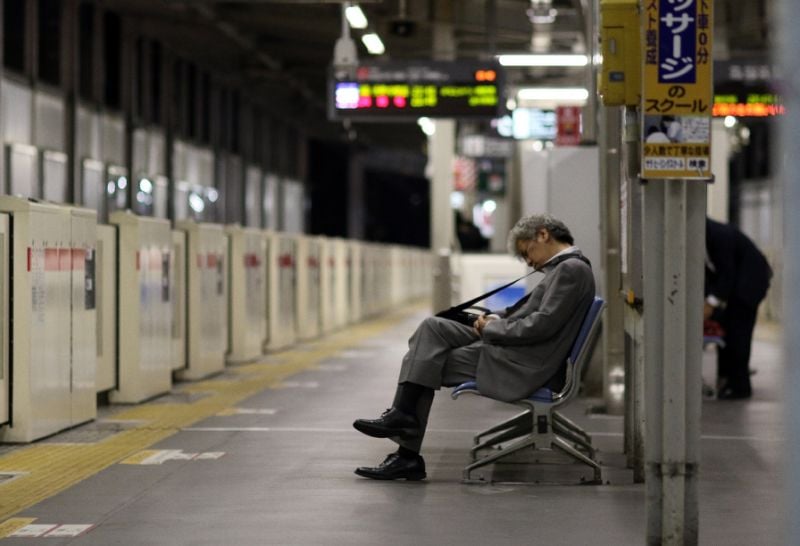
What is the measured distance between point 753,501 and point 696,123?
2.32 metres

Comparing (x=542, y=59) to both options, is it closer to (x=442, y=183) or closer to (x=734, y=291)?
(x=734, y=291)

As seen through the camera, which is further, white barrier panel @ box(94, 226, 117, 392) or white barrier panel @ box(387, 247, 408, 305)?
white barrier panel @ box(387, 247, 408, 305)

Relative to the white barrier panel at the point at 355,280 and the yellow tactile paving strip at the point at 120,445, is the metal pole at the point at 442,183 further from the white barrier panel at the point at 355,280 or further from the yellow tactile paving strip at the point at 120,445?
the yellow tactile paving strip at the point at 120,445

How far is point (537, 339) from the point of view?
7.62 metres

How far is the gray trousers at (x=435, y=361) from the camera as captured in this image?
25.0 ft

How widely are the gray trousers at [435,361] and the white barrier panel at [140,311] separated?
455cm

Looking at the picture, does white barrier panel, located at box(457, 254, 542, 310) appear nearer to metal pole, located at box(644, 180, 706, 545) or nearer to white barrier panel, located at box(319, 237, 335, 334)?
white barrier panel, located at box(319, 237, 335, 334)

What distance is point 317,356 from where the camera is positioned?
18.2m

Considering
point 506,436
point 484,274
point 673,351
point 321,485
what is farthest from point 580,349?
point 484,274

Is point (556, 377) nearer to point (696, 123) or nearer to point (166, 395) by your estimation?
point (696, 123)

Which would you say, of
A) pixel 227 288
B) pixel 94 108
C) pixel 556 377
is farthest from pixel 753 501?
pixel 94 108

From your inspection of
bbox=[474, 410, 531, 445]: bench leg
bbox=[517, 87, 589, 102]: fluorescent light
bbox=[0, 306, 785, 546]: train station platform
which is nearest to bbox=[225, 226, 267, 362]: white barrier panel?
bbox=[0, 306, 785, 546]: train station platform

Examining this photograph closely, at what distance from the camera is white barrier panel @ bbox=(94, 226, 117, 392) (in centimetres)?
1139

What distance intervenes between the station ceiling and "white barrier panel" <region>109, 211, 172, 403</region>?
659 centimetres
